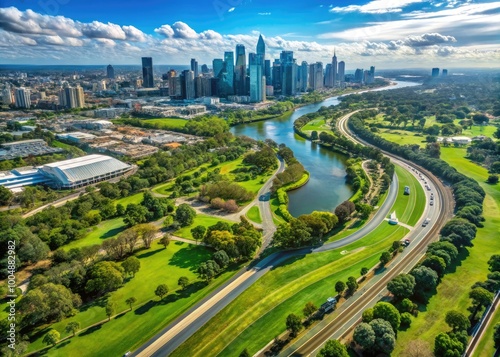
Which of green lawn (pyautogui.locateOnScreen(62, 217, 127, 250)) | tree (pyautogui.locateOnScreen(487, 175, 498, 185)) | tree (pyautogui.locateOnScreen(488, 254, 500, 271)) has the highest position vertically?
tree (pyautogui.locateOnScreen(487, 175, 498, 185))

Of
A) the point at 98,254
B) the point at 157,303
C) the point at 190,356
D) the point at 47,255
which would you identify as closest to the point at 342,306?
the point at 190,356

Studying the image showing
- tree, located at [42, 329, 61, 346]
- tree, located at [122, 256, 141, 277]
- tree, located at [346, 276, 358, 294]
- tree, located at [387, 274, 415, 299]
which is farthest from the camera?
tree, located at [122, 256, 141, 277]

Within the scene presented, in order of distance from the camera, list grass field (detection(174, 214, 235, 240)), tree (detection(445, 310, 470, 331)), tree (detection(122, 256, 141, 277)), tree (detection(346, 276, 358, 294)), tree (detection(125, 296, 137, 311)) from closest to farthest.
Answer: tree (detection(445, 310, 470, 331)), tree (detection(125, 296, 137, 311)), tree (detection(346, 276, 358, 294)), tree (detection(122, 256, 141, 277)), grass field (detection(174, 214, 235, 240))

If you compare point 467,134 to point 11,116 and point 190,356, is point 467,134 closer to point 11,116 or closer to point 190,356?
point 190,356

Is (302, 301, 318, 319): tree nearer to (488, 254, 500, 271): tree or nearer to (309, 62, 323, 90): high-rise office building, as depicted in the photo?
(488, 254, 500, 271): tree

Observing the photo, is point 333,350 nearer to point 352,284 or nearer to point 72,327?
point 352,284

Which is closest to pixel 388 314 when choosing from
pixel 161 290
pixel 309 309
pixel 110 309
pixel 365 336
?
pixel 365 336

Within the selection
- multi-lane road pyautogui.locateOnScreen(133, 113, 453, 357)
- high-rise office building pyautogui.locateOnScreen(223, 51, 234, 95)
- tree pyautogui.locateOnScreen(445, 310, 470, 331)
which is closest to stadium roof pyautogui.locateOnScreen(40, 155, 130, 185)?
multi-lane road pyautogui.locateOnScreen(133, 113, 453, 357)
